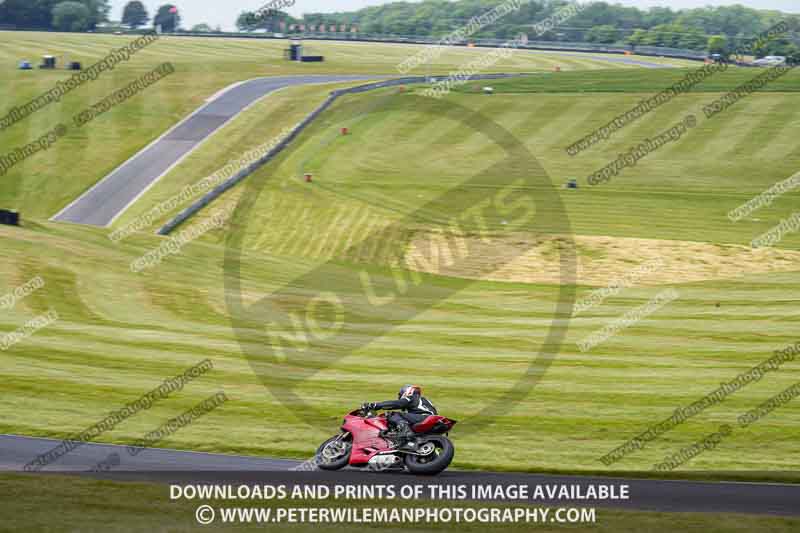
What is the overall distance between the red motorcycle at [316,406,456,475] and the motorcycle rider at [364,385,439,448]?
8cm

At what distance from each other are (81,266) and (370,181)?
843 inches

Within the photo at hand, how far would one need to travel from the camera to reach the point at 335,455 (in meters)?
18.0

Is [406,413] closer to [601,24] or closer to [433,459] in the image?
[433,459]

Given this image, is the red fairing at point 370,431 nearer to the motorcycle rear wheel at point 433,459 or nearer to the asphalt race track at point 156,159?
the motorcycle rear wheel at point 433,459

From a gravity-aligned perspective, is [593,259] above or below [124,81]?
below

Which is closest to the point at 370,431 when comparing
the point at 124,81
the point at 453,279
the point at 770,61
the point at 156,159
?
the point at 453,279

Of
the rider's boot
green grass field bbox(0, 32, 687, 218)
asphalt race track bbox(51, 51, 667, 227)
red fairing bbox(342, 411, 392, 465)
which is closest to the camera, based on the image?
the rider's boot

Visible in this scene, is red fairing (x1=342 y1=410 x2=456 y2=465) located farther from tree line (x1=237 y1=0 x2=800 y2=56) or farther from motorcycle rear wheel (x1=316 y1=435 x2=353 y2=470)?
tree line (x1=237 y1=0 x2=800 y2=56)

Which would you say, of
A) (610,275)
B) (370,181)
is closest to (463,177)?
(370,181)

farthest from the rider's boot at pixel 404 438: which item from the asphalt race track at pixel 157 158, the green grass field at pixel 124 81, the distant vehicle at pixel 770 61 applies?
the distant vehicle at pixel 770 61

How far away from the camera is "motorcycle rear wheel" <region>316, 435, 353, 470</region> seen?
17.9 m

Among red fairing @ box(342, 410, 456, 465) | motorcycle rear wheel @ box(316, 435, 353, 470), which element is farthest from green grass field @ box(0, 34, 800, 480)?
red fairing @ box(342, 410, 456, 465)

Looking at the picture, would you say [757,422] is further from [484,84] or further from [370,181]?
[484,84]

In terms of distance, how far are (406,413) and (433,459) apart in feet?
3.23
